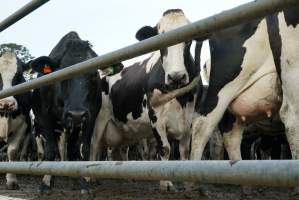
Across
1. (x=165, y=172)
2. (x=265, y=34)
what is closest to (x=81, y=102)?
(x=265, y=34)

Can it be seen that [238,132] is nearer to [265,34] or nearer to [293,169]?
[265,34]

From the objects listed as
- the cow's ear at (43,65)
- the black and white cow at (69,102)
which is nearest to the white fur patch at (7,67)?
the black and white cow at (69,102)

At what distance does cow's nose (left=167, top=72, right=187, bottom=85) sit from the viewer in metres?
4.43

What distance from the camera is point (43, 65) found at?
5.52 metres

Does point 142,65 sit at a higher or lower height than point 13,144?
higher

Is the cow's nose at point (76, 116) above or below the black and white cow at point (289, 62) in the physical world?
above

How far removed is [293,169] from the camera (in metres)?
0.88

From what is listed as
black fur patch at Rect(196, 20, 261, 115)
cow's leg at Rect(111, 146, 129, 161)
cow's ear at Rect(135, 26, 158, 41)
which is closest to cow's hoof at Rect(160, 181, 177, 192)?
cow's ear at Rect(135, 26, 158, 41)

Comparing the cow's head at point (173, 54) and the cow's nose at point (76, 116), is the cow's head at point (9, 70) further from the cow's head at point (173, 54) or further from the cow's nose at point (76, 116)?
the cow's head at point (173, 54)

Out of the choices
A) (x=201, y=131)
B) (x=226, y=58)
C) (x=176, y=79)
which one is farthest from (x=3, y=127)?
(x=226, y=58)

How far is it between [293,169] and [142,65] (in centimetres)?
597

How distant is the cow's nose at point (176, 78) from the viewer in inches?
174

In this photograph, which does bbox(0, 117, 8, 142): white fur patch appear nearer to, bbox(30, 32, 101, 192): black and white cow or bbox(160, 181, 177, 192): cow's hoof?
bbox(30, 32, 101, 192): black and white cow

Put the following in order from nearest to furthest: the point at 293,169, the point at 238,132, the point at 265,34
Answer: the point at 293,169 < the point at 265,34 < the point at 238,132
